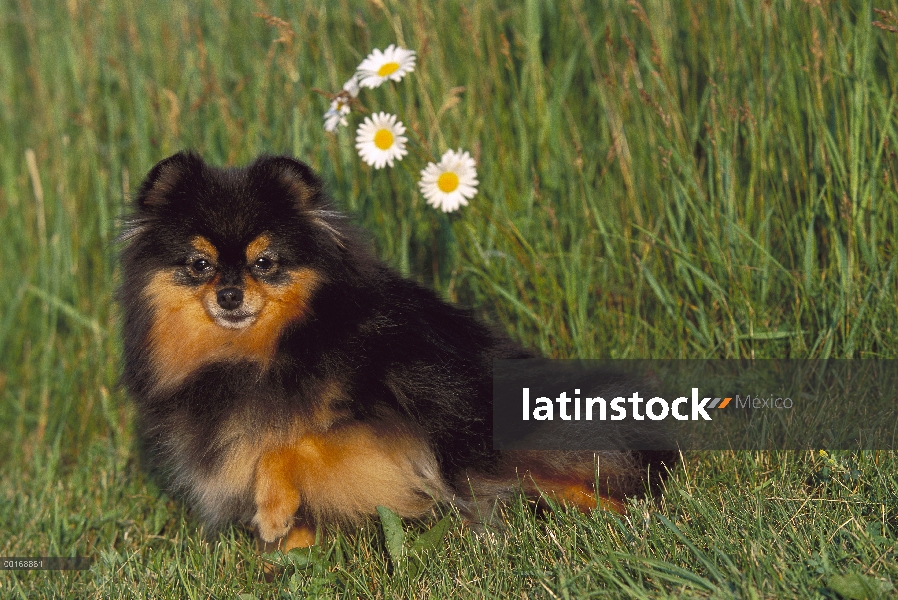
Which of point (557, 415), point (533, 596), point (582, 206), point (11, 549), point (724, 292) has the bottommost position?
point (11, 549)

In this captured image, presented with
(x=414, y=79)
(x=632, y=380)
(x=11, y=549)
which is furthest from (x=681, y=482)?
(x=11, y=549)

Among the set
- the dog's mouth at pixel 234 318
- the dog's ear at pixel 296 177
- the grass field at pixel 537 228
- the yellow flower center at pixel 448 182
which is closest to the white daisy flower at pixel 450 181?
the yellow flower center at pixel 448 182

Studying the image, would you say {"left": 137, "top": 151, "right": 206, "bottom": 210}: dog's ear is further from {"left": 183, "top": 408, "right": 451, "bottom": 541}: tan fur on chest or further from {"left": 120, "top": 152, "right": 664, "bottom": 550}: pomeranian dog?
{"left": 183, "top": 408, "right": 451, "bottom": 541}: tan fur on chest

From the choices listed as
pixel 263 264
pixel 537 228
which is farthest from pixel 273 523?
pixel 537 228

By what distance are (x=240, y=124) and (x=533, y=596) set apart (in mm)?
3432

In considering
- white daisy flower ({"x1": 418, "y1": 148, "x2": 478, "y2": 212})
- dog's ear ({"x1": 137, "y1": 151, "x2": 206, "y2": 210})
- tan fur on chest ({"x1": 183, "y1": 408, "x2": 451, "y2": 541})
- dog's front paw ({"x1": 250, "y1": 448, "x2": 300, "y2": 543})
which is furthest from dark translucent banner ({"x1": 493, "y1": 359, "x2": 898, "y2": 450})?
dog's ear ({"x1": 137, "y1": 151, "x2": 206, "y2": 210})

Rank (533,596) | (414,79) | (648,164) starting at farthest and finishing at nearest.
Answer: (414,79)
(648,164)
(533,596)

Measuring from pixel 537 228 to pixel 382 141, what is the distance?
3.31ft

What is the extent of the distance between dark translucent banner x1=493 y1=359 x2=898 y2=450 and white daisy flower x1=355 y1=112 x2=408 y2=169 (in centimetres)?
124

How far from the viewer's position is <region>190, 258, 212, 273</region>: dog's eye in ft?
10.5

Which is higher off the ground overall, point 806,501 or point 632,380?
point 632,380

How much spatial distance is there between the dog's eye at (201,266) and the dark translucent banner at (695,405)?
1.18 meters

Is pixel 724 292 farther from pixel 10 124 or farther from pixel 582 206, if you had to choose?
pixel 10 124

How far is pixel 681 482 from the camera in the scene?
3.56 meters
